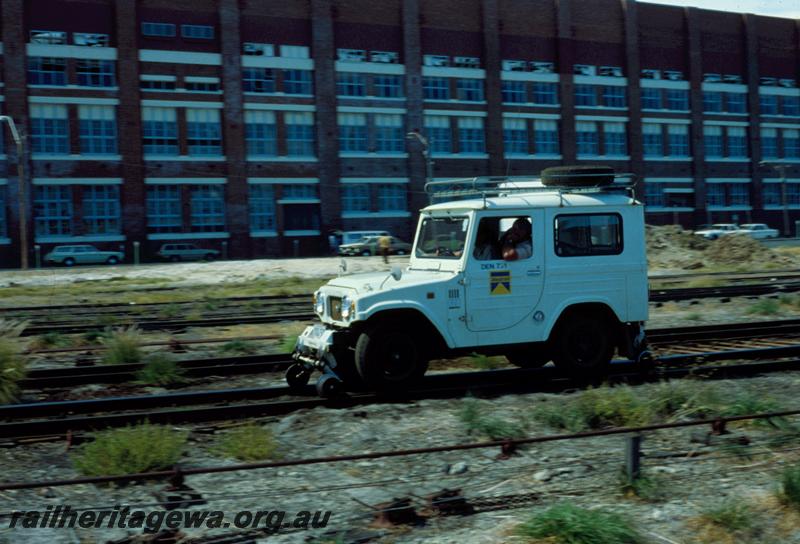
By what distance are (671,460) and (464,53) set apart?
2276 inches

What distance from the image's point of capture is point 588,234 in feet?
35.1

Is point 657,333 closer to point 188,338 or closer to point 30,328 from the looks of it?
point 188,338

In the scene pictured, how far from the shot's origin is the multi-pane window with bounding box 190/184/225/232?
179ft

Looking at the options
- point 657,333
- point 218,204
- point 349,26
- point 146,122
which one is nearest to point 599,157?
point 349,26

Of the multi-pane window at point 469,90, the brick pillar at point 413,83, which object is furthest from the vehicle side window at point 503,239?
the multi-pane window at point 469,90

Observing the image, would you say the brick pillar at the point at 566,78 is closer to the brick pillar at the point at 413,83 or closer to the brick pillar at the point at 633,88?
the brick pillar at the point at 633,88

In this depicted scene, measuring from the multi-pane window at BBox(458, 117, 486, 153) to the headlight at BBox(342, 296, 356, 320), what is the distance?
53.1m

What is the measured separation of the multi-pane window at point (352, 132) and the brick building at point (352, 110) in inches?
5.6

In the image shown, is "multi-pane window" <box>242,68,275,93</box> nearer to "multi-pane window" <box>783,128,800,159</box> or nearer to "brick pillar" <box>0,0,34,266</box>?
"brick pillar" <box>0,0,34,266</box>

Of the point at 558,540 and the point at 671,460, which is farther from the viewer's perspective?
the point at 671,460

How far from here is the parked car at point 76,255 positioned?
50406 millimetres

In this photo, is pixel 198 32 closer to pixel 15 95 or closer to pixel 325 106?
pixel 325 106

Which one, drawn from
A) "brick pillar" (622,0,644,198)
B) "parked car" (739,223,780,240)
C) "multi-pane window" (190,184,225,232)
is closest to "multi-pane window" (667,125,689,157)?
"brick pillar" (622,0,644,198)

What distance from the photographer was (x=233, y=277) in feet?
122
